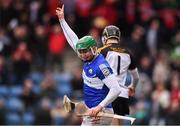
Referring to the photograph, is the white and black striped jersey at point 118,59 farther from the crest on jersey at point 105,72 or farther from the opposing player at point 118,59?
the crest on jersey at point 105,72

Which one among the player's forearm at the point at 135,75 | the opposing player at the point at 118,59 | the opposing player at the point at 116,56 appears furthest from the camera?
the player's forearm at the point at 135,75

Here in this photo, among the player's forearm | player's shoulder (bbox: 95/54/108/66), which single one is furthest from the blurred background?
player's shoulder (bbox: 95/54/108/66)

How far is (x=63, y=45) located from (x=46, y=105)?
306 cm

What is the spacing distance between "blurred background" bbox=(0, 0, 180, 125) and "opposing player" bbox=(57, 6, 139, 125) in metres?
6.54

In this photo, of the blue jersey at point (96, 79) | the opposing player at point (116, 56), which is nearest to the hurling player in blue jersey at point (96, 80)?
the blue jersey at point (96, 79)

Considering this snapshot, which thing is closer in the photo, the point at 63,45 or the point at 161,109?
the point at 161,109

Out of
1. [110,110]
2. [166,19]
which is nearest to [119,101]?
[110,110]

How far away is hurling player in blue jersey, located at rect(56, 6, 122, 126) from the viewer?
1311cm

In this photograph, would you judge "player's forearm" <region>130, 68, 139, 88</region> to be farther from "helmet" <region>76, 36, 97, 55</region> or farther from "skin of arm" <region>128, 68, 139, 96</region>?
"helmet" <region>76, 36, 97, 55</region>

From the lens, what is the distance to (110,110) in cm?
1368

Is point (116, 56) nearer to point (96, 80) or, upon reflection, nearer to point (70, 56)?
point (96, 80)

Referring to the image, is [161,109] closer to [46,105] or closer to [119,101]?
[46,105]

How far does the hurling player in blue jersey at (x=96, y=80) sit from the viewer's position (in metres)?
13.1

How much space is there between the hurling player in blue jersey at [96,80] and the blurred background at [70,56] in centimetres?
832
